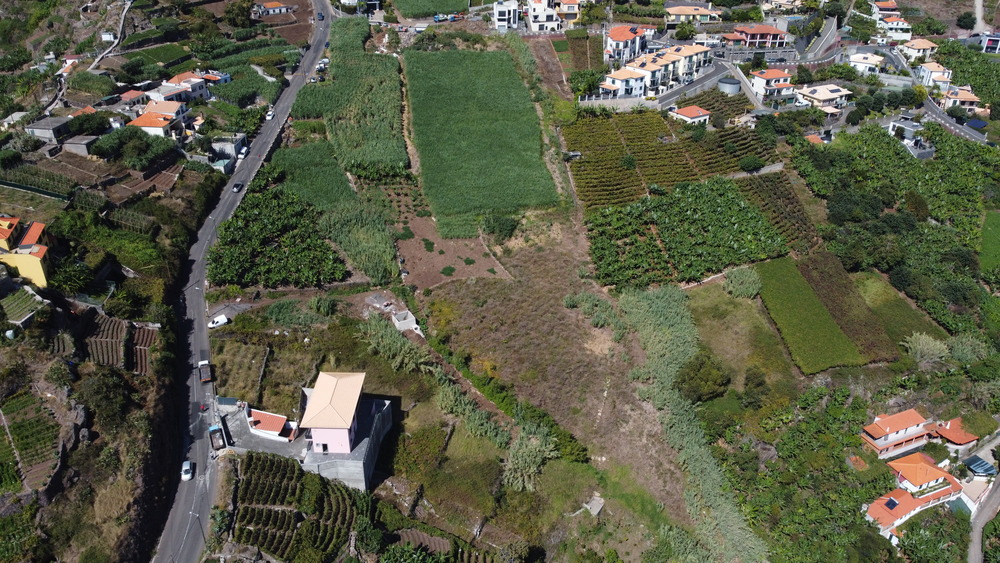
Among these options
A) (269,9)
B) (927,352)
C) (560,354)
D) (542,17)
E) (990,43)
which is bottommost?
(927,352)

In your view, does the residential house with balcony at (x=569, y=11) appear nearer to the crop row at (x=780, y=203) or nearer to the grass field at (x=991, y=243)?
the crop row at (x=780, y=203)

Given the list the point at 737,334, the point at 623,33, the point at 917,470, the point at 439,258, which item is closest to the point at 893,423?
the point at 917,470

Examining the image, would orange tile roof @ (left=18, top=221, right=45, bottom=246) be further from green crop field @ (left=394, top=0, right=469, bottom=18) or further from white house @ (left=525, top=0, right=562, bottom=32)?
white house @ (left=525, top=0, right=562, bottom=32)

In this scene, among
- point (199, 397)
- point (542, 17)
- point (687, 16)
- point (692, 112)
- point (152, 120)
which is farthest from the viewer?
point (687, 16)

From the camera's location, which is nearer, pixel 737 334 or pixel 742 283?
pixel 737 334

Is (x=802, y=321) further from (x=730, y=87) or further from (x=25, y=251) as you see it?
(x=25, y=251)

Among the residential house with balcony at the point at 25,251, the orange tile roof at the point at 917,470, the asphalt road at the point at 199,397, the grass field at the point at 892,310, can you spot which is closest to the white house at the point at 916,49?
the grass field at the point at 892,310

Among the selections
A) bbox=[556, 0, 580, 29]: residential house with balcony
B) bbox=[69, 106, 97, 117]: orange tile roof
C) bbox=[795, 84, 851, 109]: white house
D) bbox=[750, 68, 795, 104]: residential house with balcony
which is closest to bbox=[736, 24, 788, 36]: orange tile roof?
bbox=[750, 68, 795, 104]: residential house with balcony

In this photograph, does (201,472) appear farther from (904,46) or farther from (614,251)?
(904,46)
